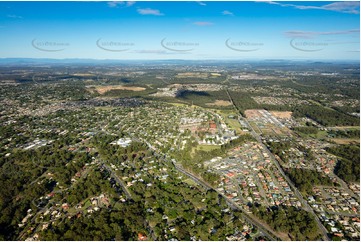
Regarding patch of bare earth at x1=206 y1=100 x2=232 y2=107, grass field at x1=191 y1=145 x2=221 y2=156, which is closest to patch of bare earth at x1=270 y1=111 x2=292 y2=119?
patch of bare earth at x1=206 y1=100 x2=232 y2=107

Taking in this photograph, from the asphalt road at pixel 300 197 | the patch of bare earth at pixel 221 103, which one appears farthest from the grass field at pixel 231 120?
the asphalt road at pixel 300 197

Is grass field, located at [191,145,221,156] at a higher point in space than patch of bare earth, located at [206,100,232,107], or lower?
higher

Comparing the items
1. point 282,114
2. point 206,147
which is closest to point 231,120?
point 282,114

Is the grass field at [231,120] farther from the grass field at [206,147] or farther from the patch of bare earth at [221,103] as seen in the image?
the grass field at [206,147]

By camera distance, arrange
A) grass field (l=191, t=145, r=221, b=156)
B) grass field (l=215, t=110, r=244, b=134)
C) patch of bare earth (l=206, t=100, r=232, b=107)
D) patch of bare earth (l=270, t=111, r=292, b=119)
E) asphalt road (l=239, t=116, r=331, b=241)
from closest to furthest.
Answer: asphalt road (l=239, t=116, r=331, b=241) → grass field (l=191, t=145, r=221, b=156) → grass field (l=215, t=110, r=244, b=134) → patch of bare earth (l=270, t=111, r=292, b=119) → patch of bare earth (l=206, t=100, r=232, b=107)

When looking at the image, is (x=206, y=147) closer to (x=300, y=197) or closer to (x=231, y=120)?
(x=300, y=197)

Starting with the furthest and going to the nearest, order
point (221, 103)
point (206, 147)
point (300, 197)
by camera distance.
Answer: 1. point (221, 103)
2. point (206, 147)
3. point (300, 197)

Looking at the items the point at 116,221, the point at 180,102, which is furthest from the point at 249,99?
the point at 116,221

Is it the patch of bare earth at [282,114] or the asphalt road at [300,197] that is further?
the patch of bare earth at [282,114]

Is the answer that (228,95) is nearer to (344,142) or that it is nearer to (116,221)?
(344,142)

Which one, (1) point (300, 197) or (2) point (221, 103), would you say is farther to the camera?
(2) point (221, 103)

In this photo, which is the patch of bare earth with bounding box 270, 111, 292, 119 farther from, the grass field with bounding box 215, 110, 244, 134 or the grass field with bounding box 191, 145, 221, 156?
the grass field with bounding box 191, 145, 221, 156
